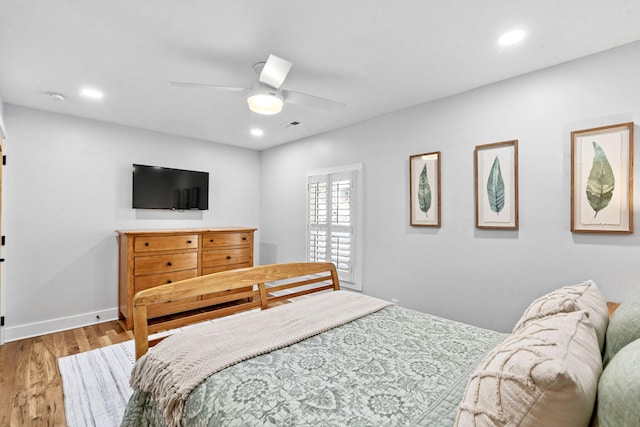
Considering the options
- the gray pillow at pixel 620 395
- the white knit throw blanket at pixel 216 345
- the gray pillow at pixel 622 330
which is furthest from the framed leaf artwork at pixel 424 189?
the gray pillow at pixel 620 395

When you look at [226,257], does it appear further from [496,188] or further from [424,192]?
[496,188]

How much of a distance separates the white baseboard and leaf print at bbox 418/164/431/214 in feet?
13.2

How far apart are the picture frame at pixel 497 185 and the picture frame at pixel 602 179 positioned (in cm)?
40

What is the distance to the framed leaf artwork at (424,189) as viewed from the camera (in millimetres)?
3164

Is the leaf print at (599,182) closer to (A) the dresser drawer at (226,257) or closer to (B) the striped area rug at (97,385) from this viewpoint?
(B) the striped area rug at (97,385)

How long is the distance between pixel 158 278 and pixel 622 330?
415cm

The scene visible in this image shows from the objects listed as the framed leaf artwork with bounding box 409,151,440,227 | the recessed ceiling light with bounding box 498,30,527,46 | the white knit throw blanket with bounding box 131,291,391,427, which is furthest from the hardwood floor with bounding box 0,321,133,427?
the recessed ceiling light with bounding box 498,30,527,46

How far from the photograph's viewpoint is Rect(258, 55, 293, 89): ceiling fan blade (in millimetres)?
2025

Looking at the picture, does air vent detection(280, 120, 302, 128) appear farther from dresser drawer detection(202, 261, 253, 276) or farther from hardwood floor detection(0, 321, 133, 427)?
hardwood floor detection(0, 321, 133, 427)

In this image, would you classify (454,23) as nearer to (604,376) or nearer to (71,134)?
(604,376)

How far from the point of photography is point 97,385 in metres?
2.42

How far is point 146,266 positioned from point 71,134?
1.82m

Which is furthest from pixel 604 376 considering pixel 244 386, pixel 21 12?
pixel 21 12

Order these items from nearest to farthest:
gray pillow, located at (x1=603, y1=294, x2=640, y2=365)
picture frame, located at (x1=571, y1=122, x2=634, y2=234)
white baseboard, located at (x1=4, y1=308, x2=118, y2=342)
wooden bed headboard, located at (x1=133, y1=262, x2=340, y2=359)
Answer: gray pillow, located at (x1=603, y1=294, x2=640, y2=365), wooden bed headboard, located at (x1=133, y1=262, x2=340, y2=359), picture frame, located at (x1=571, y1=122, x2=634, y2=234), white baseboard, located at (x1=4, y1=308, x2=118, y2=342)
